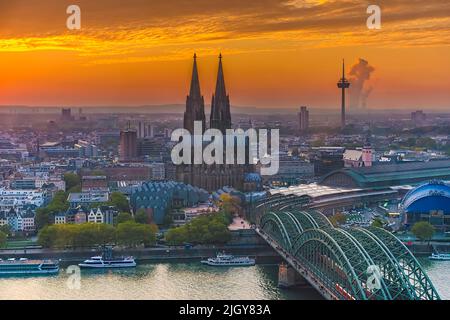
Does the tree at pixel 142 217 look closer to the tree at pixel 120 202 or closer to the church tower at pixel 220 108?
the tree at pixel 120 202

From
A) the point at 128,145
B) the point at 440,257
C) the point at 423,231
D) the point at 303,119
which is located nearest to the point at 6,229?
the point at 423,231

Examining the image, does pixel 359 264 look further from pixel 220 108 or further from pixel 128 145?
pixel 128 145

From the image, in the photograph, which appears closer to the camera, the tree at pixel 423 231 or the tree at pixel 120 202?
the tree at pixel 423 231

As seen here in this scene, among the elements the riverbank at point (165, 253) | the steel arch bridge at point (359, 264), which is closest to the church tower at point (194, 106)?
the riverbank at point (165, 253)

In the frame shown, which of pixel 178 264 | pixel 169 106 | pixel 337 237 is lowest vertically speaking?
pixel 178 264
